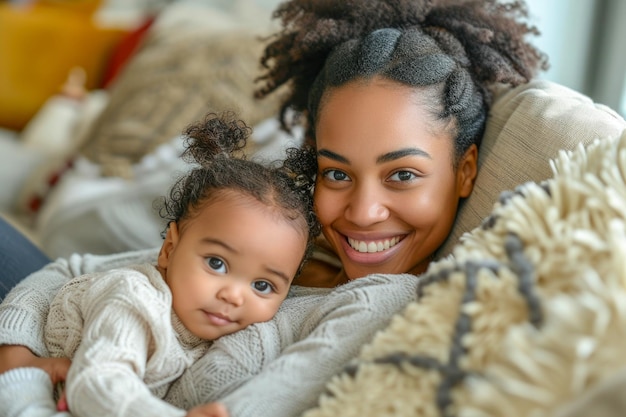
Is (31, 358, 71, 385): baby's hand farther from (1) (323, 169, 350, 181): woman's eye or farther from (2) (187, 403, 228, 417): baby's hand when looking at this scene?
(1) (323, 169, 350, 181): woman's eye

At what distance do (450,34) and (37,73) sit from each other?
2979 mm

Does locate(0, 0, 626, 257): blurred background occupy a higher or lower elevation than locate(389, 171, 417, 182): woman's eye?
lower

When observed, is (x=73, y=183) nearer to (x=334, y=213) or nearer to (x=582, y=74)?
(x=334, y=213)

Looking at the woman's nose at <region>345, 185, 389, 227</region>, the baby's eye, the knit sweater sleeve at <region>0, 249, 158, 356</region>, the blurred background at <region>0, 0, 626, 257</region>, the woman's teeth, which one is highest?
the woman's nose at <region>345, 185, 389, 227</region>

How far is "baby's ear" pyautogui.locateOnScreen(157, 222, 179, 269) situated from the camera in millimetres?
1114

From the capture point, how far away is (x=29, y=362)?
1.04 m

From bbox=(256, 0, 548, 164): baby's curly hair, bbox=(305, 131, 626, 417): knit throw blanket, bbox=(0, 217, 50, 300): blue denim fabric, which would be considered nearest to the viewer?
bbox=(305, 131, 626, 417): knit throw blanket

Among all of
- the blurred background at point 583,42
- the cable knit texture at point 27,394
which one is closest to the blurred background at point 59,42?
the blurred background at point 583,42

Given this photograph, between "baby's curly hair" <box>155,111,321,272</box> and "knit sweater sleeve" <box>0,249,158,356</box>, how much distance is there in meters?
0.18

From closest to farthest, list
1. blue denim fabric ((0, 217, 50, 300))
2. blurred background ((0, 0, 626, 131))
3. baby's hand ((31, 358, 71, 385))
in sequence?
baby's hand ((31, 358, 71, 385))
blue denim fabric ((0, 217, 50, 300))
blurred background ((0, 0, 626, 131))

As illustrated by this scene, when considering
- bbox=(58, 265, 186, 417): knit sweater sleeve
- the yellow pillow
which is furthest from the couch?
the yellow pillow

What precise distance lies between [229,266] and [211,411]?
10.0 inches

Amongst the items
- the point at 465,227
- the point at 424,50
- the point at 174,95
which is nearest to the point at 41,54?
the point at 174,95

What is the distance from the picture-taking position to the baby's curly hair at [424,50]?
1234 millimetres
